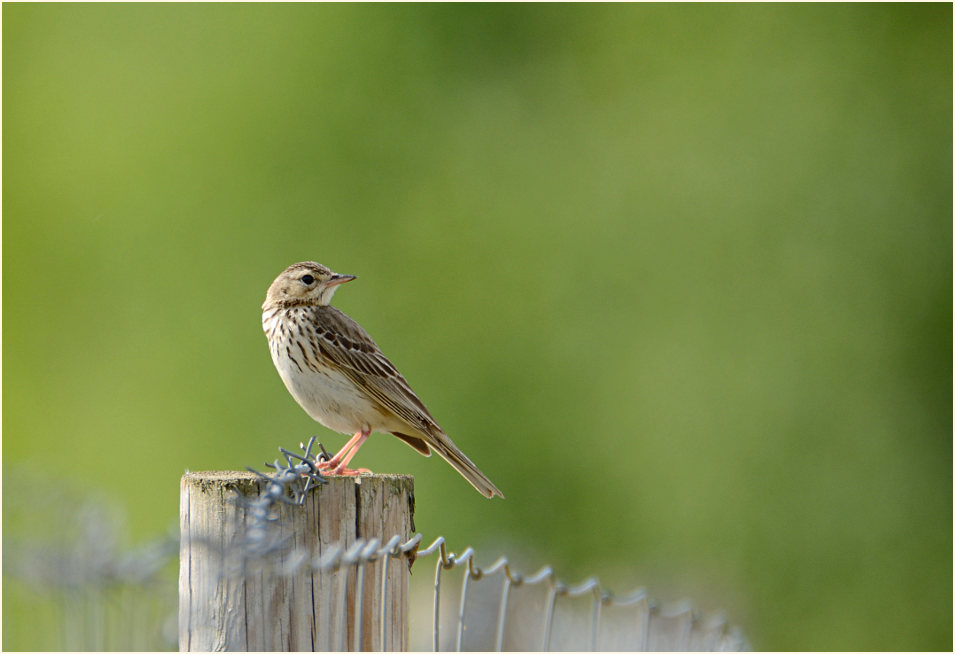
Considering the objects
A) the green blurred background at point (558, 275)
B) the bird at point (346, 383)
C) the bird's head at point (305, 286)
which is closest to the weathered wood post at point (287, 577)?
the bird at point (346, 383)

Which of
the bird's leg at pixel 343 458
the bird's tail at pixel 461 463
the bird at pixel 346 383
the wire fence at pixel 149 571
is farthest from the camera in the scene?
the bird at pixel 346 383

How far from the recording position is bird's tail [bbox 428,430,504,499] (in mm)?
6086

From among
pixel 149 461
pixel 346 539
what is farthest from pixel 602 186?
pixel 346 539

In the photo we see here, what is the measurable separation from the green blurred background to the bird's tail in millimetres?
8451

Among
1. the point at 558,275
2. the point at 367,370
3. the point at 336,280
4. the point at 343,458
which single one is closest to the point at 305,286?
the point at 336,280

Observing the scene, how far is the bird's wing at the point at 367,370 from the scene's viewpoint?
6352 mm

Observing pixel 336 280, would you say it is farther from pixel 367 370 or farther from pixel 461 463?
pixel 461 463

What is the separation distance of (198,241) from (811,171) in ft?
29.6

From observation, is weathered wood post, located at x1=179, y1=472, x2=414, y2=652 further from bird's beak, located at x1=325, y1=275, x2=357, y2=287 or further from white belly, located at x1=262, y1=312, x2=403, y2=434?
bird's beak, located at x1=325, y1=275, x2=357, y2=287

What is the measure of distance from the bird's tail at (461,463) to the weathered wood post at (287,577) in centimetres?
205

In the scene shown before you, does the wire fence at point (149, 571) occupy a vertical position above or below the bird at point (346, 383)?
below

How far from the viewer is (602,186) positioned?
18906 mm

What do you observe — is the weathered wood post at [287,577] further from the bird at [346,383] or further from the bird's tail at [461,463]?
the bird at [346,383]

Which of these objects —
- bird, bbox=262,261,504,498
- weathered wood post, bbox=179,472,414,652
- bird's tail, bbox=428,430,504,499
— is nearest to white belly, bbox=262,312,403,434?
bird, bbox=262,261,504,498
